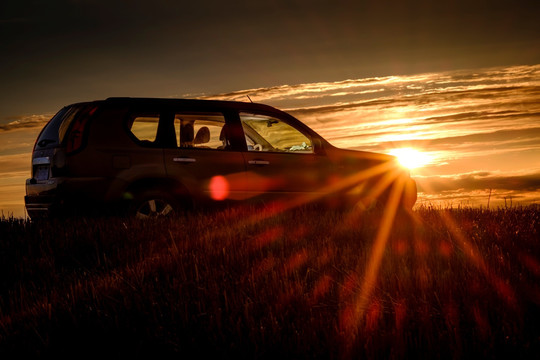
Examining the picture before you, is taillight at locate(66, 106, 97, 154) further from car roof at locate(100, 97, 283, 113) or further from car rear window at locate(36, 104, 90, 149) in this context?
car roof at locate(100, 97, 283, 113)

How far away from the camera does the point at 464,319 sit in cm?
398

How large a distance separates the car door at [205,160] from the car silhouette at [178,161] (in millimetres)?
15

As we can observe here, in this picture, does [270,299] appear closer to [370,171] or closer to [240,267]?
[240,267]

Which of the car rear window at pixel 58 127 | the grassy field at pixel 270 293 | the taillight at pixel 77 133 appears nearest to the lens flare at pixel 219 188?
the grassy field at pixel 270 293

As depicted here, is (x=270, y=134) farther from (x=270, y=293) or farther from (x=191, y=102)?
(x=270, y=293)

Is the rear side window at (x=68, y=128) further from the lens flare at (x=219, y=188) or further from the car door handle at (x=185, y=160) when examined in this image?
the lens flare at (x=219, y=188)

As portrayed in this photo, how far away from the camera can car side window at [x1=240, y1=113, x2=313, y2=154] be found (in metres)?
9.57

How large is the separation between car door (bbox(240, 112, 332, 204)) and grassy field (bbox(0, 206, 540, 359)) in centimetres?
178

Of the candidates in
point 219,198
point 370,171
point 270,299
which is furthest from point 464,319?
point 370,171

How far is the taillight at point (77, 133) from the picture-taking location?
805 cm

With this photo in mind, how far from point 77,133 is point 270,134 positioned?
3.05 meters

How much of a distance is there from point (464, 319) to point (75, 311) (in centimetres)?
276

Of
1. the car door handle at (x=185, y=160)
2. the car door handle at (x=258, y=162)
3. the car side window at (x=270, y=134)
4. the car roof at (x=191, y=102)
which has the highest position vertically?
the car roof at (x=191, y=102)

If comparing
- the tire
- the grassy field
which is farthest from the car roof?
the grassy field
